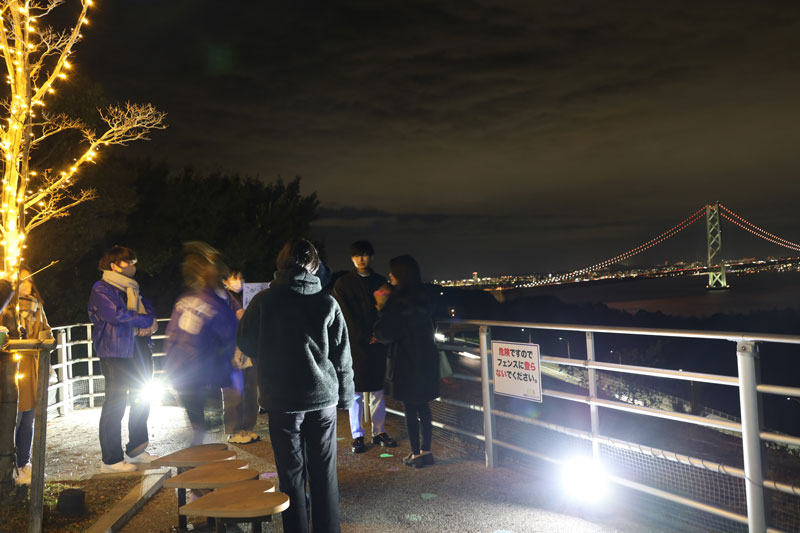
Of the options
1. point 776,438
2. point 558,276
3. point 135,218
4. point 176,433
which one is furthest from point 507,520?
point 558,276

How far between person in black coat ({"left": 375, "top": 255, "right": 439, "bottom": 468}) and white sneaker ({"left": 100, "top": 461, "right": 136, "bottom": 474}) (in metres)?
2.09

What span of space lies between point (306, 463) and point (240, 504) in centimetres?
48

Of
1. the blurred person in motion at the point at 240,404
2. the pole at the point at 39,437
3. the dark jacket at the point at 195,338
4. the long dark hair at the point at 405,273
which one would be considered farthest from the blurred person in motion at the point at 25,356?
the long dark hair at the point at 405,273

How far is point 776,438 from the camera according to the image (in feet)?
9.56

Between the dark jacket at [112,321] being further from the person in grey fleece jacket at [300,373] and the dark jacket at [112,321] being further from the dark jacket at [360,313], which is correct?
the person in grey fleece jacket at [300,373]

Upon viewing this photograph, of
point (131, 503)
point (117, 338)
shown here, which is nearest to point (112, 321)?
point (117, 338)

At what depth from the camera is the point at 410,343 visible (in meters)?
4.45

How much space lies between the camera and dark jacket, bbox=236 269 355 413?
117 inches

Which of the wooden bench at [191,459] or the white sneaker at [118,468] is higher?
the wooden bench at [191,459]

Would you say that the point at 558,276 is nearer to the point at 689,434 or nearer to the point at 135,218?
the point at 689,434

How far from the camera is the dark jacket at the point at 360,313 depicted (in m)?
4.83

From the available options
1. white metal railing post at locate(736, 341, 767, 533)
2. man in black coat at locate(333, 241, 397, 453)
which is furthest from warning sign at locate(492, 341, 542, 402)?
white metal railing post at locate(736, 341, 767, 533)

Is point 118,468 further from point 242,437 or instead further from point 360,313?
point 360,313

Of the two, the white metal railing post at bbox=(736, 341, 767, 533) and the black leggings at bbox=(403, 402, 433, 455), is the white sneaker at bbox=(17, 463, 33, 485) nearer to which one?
the black leggings at bbox=(403, 402, 433, 455)
